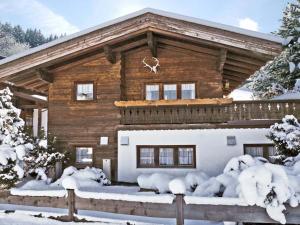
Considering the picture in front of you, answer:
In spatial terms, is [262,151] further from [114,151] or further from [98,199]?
[98,199]

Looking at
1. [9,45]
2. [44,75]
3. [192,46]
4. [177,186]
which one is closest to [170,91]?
[192,46]

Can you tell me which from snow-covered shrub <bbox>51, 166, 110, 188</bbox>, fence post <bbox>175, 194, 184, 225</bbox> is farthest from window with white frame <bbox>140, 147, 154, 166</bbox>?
fence post <bbox>175, 194, 184, 225</bbox>

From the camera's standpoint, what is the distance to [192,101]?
14336mm

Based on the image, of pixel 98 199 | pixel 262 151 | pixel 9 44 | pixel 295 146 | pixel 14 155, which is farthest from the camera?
pixel 9 44

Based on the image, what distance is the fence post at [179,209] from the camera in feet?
26.3

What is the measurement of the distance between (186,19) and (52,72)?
718 cm

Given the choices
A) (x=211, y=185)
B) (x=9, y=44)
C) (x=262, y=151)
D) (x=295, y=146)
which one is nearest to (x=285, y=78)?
(x=262, y=151)

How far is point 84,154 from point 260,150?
8.10 meters

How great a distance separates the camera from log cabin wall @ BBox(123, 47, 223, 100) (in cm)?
1509

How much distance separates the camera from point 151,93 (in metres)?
15.5

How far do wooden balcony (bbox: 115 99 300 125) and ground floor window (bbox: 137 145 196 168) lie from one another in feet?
3.81

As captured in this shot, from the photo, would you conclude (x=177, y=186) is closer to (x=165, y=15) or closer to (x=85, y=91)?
(x=165, y=15)

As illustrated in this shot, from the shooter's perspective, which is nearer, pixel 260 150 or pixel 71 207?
pixel 71 207

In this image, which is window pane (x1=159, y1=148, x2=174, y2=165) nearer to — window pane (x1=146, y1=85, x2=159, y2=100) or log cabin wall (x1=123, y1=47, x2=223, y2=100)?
window pane (x1=146, y1=85, x2=159, y2=100)
